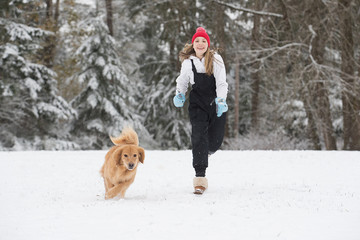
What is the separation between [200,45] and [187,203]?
2193 millimetres

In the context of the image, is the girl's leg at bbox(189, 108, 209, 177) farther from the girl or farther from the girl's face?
the girl's face

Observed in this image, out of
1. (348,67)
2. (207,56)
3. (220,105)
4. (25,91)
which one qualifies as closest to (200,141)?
(220,105)

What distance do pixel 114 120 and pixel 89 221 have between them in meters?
16.7

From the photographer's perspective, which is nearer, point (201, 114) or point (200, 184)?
point (200, 184)

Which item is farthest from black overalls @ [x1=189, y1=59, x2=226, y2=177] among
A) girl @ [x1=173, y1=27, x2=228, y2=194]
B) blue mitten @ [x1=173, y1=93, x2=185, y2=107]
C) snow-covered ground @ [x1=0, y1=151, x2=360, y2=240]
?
snow-covered ground @ [x1=0, y1=151, x2=360, y2=240]

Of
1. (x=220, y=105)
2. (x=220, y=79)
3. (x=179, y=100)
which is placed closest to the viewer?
(x=220, y=105)

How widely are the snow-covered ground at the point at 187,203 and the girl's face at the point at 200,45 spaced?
194 cm

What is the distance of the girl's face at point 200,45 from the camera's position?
5219 mm

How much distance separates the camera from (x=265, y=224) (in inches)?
132

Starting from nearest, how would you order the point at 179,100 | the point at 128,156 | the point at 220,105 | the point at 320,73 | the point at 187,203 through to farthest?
the point at 187,203 < the point at 128,156 < the point at 220,105 < the point at 179,100 < the point at 320,73

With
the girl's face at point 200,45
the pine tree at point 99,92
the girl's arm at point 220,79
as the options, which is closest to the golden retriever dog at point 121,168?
the girl's arm at point 220,79

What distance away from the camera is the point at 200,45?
17.1ft

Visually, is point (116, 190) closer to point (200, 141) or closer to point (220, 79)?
point (200, 141)

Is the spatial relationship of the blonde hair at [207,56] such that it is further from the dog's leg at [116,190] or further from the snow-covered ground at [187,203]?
the dog's leg at [116,190]
